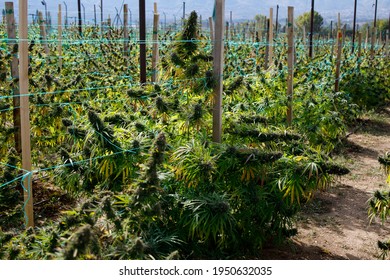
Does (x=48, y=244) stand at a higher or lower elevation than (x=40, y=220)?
higher

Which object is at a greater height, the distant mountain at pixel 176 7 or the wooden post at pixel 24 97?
the distant mountain at pixel 176 7

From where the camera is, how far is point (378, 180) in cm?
814

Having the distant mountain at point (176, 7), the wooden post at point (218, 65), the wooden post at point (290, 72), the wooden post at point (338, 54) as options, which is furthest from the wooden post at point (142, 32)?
the wooden post at point (338, 54)

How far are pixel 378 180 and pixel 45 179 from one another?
5019mm

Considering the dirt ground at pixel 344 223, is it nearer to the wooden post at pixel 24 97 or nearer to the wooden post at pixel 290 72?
the wooden post at pixel 290 72

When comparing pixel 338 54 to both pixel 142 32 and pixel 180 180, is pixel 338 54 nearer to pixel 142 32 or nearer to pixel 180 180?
pixel 142 32

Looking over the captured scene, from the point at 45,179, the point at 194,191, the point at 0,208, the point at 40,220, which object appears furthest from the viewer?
the point at 45,179

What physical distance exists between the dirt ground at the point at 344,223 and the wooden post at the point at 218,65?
4.50ft

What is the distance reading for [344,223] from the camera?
6445mm

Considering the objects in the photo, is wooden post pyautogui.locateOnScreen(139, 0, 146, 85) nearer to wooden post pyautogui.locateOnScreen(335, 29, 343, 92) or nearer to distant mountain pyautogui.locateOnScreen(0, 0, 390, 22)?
distant mountain pyautogui.locateOnScreen(0, 0, 390, 22)

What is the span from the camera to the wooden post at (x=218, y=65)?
4883 millimetres

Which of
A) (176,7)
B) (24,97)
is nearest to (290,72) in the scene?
(24,97)

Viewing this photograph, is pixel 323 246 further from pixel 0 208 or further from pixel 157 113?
pixel 0 208

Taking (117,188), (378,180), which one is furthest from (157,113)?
(378,180)
